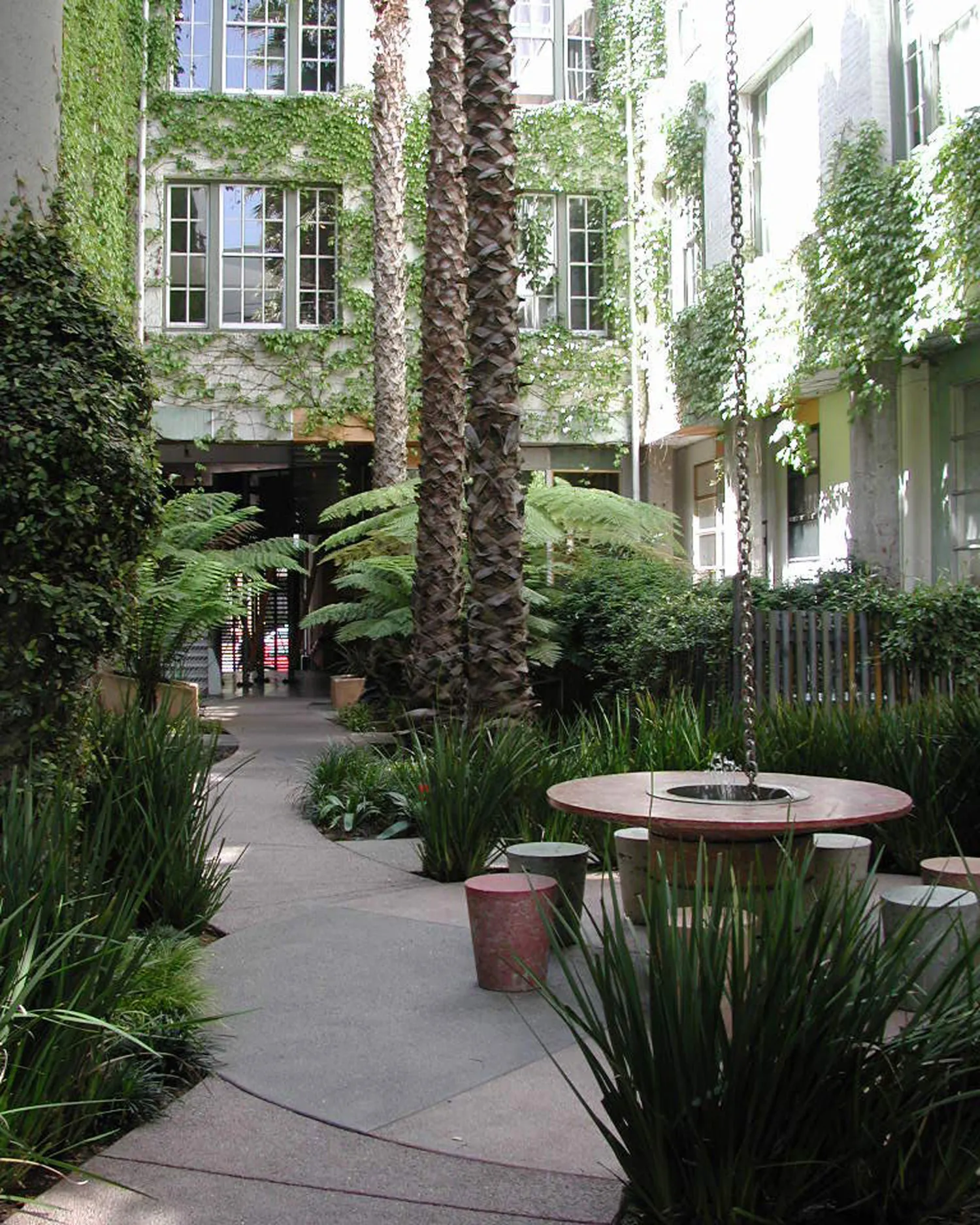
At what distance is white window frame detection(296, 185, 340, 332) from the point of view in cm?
1977

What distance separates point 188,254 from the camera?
1969cm

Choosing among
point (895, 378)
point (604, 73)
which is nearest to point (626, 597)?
point (895, 378)

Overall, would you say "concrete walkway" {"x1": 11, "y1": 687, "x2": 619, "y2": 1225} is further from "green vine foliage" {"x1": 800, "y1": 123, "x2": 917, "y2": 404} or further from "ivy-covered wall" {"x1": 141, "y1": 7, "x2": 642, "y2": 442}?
"ivy-covered wall" {"x1": 141, "y1": 7, "x2": 642, "y2": 442}

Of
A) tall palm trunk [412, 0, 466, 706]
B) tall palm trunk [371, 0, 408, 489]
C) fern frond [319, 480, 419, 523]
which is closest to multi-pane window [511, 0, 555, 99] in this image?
tall palm trunk [371, 0, 408, 489]

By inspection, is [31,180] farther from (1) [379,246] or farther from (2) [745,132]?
(2) [745,132]

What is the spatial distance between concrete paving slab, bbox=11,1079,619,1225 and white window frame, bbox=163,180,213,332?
17490mm

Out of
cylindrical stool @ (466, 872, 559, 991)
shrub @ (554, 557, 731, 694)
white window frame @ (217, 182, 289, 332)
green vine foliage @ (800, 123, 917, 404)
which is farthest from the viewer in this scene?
white window frame @ (217, 182, 289, 332)

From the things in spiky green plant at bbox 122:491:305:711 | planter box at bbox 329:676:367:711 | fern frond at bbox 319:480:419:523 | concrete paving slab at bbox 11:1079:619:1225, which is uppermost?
fern frond at bbox 319:480:419:523

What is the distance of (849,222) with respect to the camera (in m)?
12.6

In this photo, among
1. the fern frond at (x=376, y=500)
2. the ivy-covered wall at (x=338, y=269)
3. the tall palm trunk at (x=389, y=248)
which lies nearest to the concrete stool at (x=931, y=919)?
the fern frond at (x=376, y=500)

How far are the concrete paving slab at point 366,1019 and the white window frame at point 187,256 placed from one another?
15497 mm

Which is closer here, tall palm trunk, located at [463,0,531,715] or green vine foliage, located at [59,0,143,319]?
tall palm trunk, located at [463,0,531,715]

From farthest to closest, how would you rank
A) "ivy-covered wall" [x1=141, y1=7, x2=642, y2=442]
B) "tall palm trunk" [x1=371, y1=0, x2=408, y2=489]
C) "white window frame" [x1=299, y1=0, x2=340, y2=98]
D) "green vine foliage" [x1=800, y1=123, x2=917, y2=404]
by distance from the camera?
"white window frame" [x1=299, y1=0, x2=340, y2=98], "ivy-covered wall" [x1=141, y1=7, x2=642, y2=442], "tall palm trunk" [x1=371, y1=0, x2=408, y2=489], "green vine foliage" [x1=800, y1=123, x2=917, y2=404]

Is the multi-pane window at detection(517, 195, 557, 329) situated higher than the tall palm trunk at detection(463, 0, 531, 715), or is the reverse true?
the multi-pane window at detection(517, 195, 557, 329)
